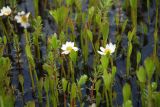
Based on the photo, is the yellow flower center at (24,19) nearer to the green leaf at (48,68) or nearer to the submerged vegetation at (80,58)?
the submerged vegetation at (80,58)

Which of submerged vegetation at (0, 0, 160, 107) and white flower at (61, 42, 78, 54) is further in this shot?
white flower at (61, 42, 78, 54)

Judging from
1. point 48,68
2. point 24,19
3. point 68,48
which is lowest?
point 48,68

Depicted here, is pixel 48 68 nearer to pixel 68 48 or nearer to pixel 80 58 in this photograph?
pixel 68 48

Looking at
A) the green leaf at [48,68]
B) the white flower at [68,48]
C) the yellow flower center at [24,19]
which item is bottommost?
the green leaf at [48,68]

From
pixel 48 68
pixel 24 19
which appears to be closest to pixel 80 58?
pixel 24 19

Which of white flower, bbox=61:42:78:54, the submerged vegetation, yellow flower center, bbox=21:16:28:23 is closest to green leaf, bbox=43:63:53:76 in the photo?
the submerged vegetation

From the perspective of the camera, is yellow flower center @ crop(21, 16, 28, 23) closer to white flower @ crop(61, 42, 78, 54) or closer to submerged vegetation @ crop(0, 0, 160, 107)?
submerged vegetation @ crop(0, 0, 160, 107)

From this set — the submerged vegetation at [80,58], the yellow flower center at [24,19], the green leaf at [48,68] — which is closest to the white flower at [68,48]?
the submerged vegetation at [80,58]

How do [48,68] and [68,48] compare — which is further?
[68,48]

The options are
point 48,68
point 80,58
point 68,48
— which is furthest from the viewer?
point 80,58
